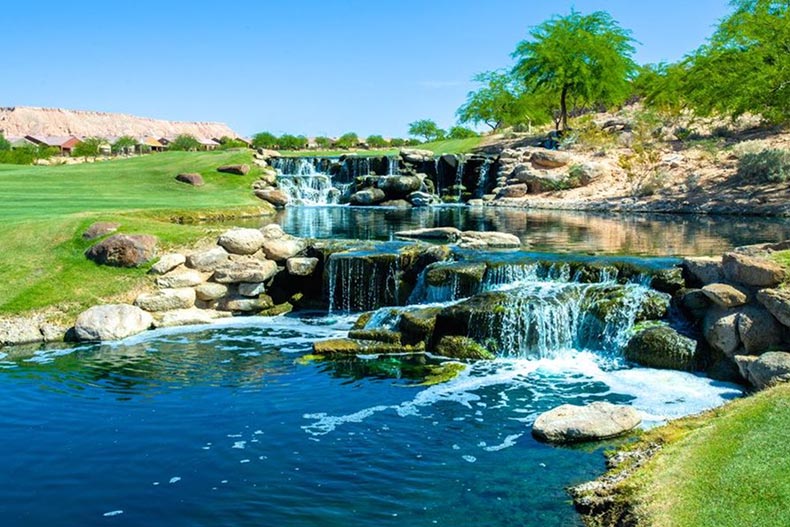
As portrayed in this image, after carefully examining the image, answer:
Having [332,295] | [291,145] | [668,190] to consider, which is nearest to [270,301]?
[332,295]

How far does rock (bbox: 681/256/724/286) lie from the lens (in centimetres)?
1452

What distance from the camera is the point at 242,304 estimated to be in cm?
1786

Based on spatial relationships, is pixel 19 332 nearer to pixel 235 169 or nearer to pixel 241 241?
pixel 241 241

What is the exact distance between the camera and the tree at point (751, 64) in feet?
108

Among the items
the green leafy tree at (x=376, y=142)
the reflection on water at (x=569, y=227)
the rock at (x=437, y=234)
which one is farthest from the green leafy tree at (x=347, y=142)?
the rock at (x=437, y=234)

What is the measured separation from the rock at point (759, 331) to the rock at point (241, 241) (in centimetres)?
1197

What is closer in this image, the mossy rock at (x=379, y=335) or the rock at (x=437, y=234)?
the mossy rock at (x=379, y=335)

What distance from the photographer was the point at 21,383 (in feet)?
40.1

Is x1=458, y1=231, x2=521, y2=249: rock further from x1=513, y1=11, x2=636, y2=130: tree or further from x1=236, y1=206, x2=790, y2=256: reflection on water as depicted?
x1=513, y1=11, x2=636, y2=130: tree

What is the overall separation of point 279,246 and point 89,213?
6828 millimetres

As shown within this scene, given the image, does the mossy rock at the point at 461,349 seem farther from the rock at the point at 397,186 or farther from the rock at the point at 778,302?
the rock at the point at 397,186

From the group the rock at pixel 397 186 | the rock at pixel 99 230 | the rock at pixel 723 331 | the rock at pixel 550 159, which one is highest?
the rock at pixel 550 159

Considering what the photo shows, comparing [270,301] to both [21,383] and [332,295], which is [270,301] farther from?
[21,383]

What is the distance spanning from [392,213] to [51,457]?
29.2 meters
